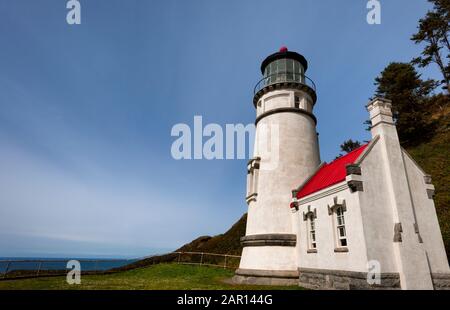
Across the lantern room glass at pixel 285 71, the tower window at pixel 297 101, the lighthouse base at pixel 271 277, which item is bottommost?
the lighthouse base at pixel 271 277

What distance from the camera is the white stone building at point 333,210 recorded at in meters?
9.84

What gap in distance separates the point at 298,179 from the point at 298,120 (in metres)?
4.15

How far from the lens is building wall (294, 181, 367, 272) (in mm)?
9961

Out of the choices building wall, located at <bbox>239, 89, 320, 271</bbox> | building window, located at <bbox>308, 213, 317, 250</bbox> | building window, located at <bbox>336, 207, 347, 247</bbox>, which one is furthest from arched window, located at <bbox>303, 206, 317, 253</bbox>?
building window, located at <bbox>336, 207, 347, 247</bbox>

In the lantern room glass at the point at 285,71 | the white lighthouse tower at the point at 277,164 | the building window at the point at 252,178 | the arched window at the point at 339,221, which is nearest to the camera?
the arched window at the point at 339,221

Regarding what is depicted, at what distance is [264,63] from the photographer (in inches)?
781

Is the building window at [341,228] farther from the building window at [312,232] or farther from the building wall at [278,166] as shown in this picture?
the building wall at [278,166]

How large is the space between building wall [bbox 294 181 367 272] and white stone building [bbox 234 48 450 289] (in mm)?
42

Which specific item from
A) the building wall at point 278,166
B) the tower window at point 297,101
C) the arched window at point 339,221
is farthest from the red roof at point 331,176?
the tower window at point 297,101

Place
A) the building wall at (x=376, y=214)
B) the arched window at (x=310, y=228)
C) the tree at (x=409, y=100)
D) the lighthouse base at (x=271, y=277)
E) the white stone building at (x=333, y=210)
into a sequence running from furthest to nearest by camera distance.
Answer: the tree at (x=409, y=100) < the lighthouse base at (x=271, y=277) < the arched window at (x=310, y=228) < the white stone building at (x=333, y=210) < the building wall at (x=376, y=214)

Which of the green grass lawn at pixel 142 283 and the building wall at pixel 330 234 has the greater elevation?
the building wall at pixel 330 234

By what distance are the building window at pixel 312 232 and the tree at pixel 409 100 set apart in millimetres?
24758

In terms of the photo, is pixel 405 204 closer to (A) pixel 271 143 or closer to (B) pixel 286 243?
(B) pixel 286 243
